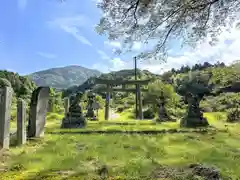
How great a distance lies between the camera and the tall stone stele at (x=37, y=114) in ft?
38.7

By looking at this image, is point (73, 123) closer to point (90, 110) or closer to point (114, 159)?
point (114, 159)

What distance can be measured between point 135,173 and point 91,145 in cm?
426

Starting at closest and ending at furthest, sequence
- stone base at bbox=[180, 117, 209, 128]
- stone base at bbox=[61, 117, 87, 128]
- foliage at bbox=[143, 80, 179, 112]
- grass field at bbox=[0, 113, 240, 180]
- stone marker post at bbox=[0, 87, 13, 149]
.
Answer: grass field at bbox=[0, 113, 240, 180] → stone marker post at bbox=[0, 87, 13, 149] → stone base at bbox=[61, 117, 87, 128] → stone base at bbox=[180, 117, 209, 128] → foliage at bbox=[143, 80, 179, 112]

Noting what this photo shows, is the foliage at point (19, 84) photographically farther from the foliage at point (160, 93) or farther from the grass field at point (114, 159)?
the grass field at point (114, 159)

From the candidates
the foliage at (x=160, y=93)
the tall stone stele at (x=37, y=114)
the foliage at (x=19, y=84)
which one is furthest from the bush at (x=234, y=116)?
the foliage at (x=19, y=84)

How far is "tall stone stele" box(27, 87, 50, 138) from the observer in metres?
11.8

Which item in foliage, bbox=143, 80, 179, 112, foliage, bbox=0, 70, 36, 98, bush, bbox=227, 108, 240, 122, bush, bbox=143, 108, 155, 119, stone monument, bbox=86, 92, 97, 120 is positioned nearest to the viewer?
bush, bbox=227, 108, 240, 122

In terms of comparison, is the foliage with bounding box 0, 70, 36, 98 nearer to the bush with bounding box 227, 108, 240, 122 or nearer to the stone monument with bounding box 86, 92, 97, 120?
the stone monument with bounding box 86, 92, 97, 120

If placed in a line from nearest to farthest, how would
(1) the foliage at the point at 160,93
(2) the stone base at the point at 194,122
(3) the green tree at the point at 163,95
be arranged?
(2) the stone base at the point at 194,122
(3) the green tree at the point at 163,95
(1) the foliage at the point at 160,93

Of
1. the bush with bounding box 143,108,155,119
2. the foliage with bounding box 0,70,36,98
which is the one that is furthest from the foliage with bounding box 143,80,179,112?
the foliage with bounding box 0,70,36,98

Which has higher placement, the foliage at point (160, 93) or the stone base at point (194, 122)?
the foliage at point (160, 93)

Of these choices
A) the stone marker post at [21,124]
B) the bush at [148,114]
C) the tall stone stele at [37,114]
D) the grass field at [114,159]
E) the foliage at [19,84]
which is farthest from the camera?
the foliage at [19,84]

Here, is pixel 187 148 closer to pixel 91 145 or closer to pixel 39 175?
pixel 91 145

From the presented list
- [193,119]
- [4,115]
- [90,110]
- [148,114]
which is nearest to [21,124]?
[4,115]
